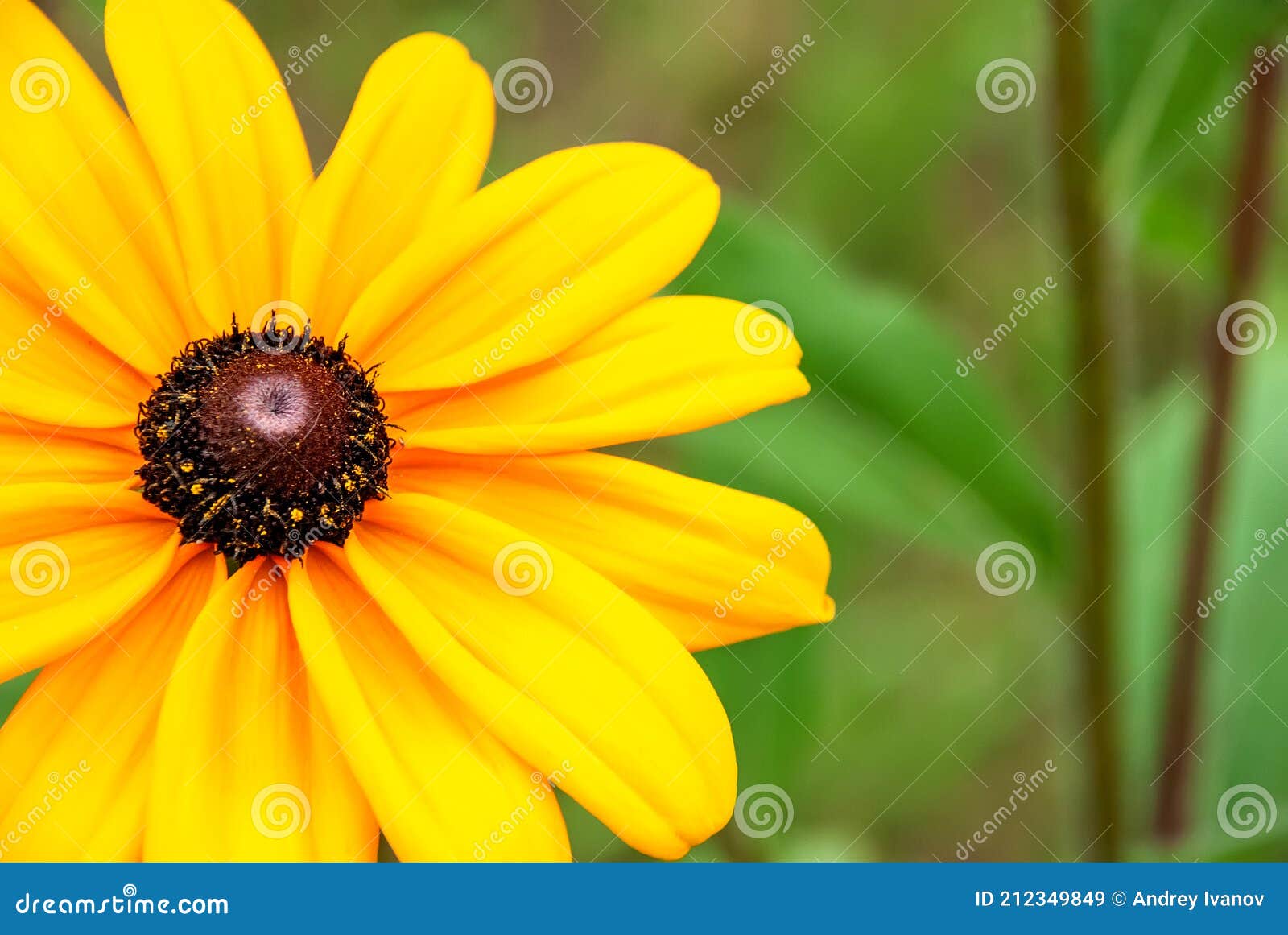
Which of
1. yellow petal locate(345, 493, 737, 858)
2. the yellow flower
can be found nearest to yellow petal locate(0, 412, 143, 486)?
the yellow flower

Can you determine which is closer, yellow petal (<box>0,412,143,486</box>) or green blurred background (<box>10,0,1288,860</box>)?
yellow petal (<box>0,412,143,486</box>)

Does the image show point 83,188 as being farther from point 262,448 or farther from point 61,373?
point 262,448

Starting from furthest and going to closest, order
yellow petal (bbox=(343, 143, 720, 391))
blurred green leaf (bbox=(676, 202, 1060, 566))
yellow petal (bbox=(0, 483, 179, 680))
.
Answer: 1. blurred green leaf (bbox=(676, 202, 1060, 566))
2. yellow petal (bbox=(343, 143, 720, 391))
3. yellow petal (bbox=(0, 483, 179, 680))

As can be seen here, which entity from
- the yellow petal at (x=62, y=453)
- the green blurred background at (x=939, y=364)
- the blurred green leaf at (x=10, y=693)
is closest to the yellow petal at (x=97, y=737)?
the yellow petal at (x=62, y=453)

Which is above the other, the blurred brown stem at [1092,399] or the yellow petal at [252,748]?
the blurred brown stem at [1092,399]

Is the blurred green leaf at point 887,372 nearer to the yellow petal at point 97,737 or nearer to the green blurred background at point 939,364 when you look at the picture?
the green blurred background at point 939,364

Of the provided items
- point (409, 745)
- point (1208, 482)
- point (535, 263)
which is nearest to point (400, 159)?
point (535, 263)

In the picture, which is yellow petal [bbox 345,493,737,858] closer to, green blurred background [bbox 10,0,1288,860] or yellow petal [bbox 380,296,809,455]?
yellow petal [bbox 380,296,809,455]
